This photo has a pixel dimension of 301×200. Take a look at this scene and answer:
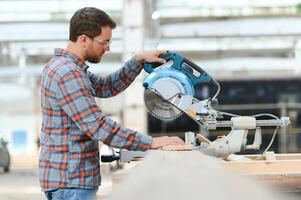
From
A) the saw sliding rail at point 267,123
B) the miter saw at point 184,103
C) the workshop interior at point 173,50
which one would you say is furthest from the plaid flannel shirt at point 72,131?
the workshop interior at point 173,50

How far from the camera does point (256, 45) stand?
12609 mm

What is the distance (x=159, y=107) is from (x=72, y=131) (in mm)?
518

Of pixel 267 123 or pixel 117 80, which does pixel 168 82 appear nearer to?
pixel 117 80

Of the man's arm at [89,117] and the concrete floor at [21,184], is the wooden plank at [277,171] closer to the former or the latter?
the man's arm at [89,117]

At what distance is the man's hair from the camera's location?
1.77 m

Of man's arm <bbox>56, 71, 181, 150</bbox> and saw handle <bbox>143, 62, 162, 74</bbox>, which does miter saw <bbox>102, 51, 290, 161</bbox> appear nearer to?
saw handle <bbox>143, 62, 162, 74</bbox>

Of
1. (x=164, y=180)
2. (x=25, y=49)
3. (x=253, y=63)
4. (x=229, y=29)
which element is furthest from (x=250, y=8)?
(x=164, y=180)

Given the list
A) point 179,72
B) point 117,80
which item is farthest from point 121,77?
point 179,72

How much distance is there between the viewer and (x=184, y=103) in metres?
2.15

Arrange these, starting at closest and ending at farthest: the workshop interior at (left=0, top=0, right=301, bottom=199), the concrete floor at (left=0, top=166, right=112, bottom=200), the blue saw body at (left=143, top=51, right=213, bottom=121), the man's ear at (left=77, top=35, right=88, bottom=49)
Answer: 1. the man's ear at (left=77, top=35, right=88, bottom=49)
2. the blue saw body at (left=143, top=51, right=213, bottom=121)
3. the concrete floor at (left=0, top=166, right=112, bottom=200)
4. the workshop interior at (left=0, top=0, right=301, bottom=199)

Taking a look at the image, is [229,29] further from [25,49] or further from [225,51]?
[25,49]

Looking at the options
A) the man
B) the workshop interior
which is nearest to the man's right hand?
the man

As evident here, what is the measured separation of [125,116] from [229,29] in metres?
2.33

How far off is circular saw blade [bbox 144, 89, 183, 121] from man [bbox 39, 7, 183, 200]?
0.40 meters
